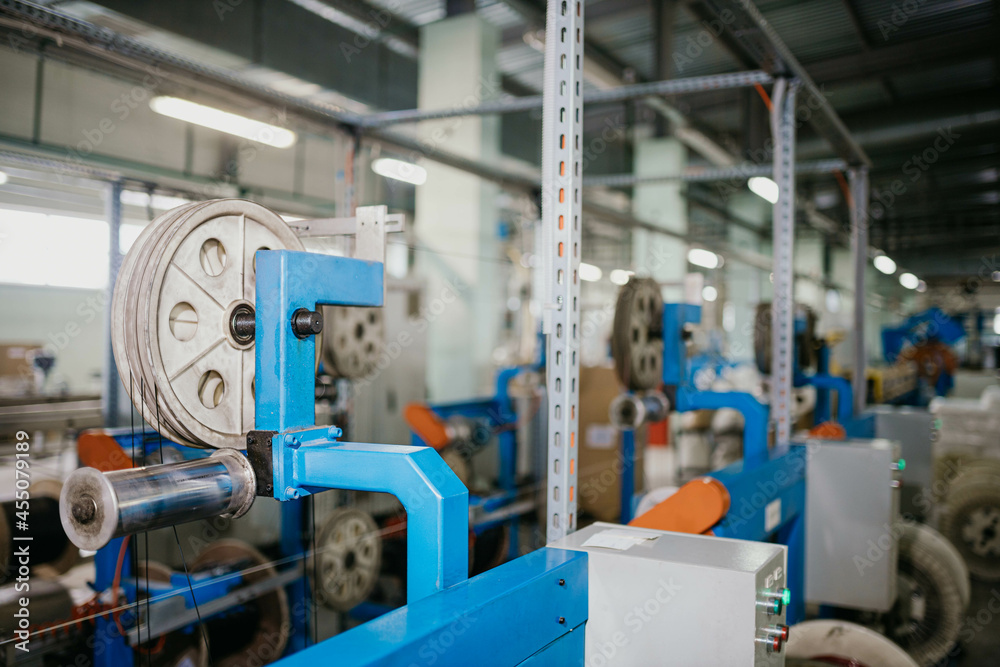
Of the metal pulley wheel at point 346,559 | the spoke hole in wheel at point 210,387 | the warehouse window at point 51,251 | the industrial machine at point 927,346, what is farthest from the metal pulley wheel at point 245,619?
the industrial machine at point 927,346

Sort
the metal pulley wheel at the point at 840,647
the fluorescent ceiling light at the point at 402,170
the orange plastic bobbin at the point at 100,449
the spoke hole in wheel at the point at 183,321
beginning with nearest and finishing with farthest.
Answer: the spoke hole in wheel at the point at 183,321 < the metal pulley wheel at the point at 840,647 < the orange plastic bobbin at the point at 100,449 < the fluorescent ceiling light at the point at 402,170

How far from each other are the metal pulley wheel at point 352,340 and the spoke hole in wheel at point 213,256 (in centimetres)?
202

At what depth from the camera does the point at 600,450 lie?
6.57m

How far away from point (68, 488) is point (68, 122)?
520cm

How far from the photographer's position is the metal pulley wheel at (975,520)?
484cm

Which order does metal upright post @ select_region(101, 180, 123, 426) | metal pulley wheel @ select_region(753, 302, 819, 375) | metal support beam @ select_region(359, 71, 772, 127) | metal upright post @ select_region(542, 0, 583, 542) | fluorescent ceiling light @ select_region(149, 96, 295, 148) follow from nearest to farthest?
metal upright post @ select_region(542, 0, 583, 542)
metal support beam @ select_region(359, 71, 772, 127)
fluorescent ceiling light @ select_region(149, 96, 295, 148)
metal upright post @ select_region(101, 180, 123, 426)
metal pulley wheel @ select_region(753, 302, 819, 375)

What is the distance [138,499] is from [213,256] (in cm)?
70

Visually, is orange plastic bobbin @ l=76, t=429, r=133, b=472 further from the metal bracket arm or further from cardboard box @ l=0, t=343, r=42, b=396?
cardboard box @ l=0, t=343, r=42, b=396

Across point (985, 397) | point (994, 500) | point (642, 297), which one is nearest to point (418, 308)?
point (642, 297)

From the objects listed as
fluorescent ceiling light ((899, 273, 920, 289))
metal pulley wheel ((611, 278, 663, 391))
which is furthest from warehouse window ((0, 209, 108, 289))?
fluorescent ceiling light ((899, 273, 920, 289))

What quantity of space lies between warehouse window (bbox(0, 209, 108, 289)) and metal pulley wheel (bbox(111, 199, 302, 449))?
5581 millimetres

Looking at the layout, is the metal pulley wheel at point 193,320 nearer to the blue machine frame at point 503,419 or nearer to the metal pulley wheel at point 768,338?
the blue machine frame at point 503,419

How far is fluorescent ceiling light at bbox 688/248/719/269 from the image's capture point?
11.1 metres

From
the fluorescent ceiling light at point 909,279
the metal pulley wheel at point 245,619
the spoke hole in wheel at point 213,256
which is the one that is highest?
the fluorescent ceiling light at point 909,279
